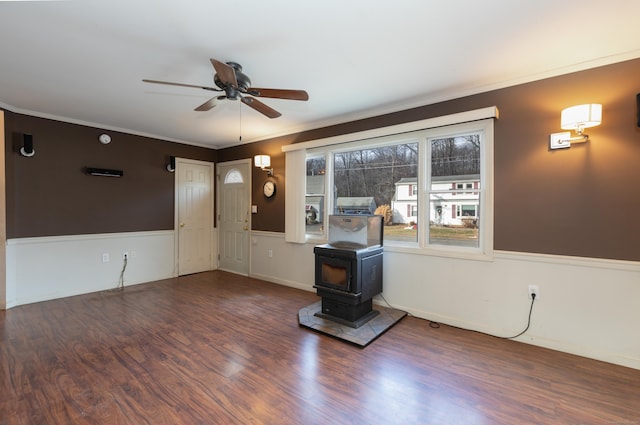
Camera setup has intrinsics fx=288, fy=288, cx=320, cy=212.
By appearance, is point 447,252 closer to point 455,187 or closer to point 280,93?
point 455,187

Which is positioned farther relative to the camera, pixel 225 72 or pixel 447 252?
pixel 447 252

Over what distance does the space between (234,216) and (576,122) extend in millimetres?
4987

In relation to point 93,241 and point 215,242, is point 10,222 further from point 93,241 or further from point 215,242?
point 215,242

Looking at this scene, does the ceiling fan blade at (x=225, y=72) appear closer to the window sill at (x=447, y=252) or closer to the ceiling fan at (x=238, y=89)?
the ceiling fan at (x=238, y=89)

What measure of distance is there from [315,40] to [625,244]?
2955mm

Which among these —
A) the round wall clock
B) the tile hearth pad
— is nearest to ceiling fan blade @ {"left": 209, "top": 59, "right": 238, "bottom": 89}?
the tile hearth pad

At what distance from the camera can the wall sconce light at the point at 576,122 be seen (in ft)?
7.45

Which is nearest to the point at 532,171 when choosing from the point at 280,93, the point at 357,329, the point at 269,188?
the point at 357,329

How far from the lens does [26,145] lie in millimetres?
3656

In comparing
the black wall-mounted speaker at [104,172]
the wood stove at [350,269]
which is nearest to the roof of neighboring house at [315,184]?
the wood stove at [350,269]

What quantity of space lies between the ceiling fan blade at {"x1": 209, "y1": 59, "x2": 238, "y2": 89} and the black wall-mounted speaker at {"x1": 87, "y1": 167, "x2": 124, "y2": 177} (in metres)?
3.32

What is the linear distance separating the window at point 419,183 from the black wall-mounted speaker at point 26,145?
345cm

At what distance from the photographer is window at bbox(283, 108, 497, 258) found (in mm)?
3047

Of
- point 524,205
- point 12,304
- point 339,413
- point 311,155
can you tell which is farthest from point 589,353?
point 12,304
